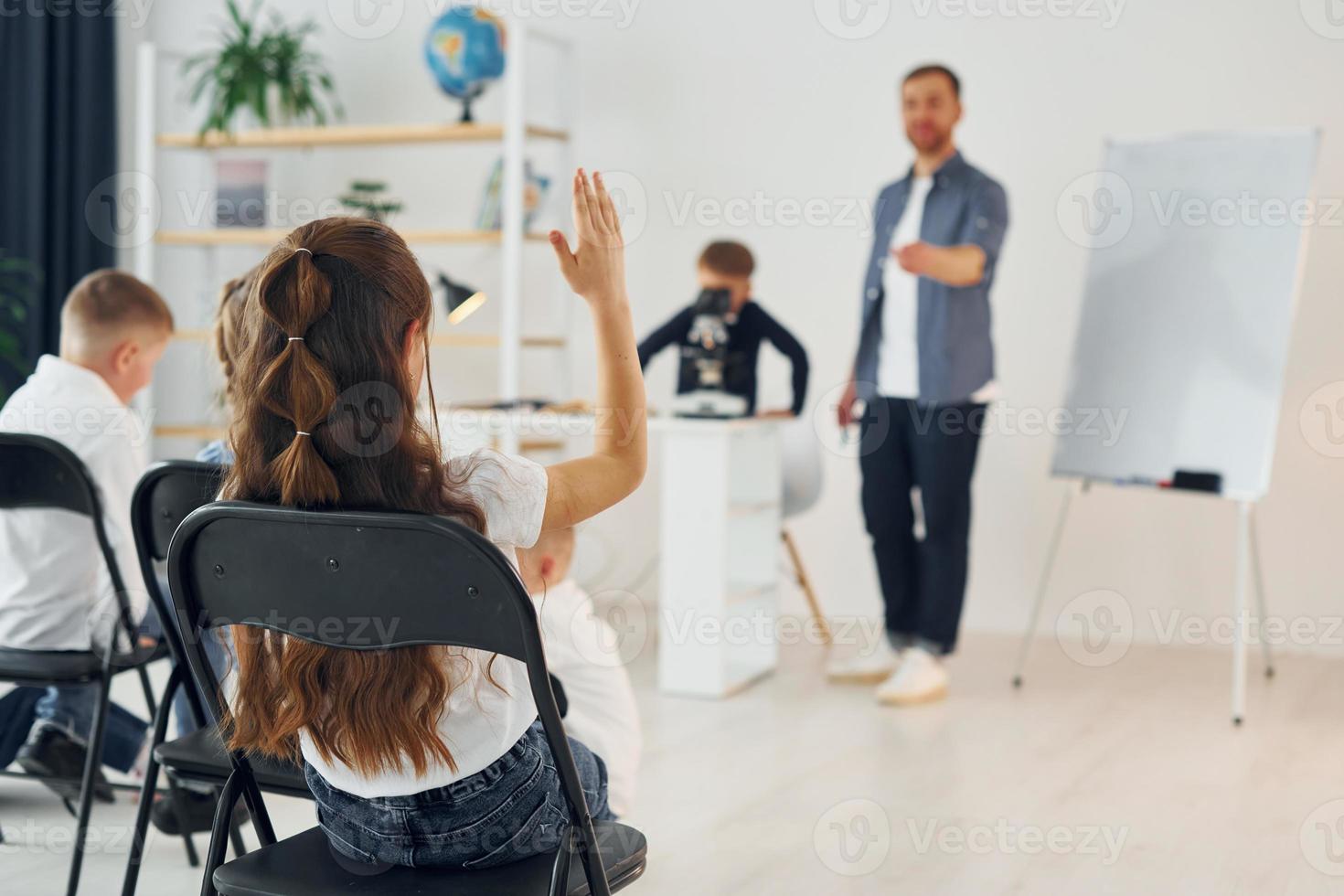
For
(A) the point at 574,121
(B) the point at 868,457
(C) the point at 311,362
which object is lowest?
(B) the point at 868,457

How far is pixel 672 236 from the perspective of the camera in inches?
182

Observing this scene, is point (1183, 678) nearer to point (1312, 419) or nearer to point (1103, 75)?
point (1312, 419)

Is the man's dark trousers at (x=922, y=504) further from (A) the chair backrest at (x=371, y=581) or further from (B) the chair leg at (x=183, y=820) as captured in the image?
(A) the chair backrest at (x=371, y=581)

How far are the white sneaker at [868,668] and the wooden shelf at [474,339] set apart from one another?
1579mm

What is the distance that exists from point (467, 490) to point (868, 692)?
244 centimetres

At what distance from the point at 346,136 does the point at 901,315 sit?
6.99 feet

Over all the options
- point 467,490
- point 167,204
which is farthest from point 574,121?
point 467,490

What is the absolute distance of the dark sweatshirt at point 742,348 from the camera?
3.59 metres

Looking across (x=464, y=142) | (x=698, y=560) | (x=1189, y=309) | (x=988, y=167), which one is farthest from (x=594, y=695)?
(x=464, y=142)

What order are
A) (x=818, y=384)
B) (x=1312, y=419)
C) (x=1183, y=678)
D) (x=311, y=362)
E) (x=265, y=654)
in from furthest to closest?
1. (x=818, y=384)
2. (x=1312, y=419)
3. (x=1183, y=678)
4. (x=265, y=654)
5. (x=311, y=362)

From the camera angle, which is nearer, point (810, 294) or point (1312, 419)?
point (1312, 419)

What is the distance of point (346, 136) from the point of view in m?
4.54

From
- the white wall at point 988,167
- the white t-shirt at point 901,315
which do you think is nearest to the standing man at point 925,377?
the white t-shirt at point 901,315

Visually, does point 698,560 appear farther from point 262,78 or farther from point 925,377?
point 262,78
